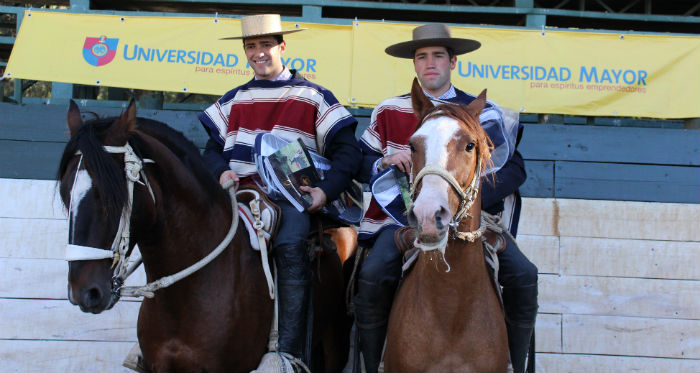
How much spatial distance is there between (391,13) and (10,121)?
4.40 meters

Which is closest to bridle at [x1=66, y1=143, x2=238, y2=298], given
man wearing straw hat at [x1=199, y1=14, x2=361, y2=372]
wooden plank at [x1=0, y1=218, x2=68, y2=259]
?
man wearing straw hat at [x1=199, y1=14, x2=361, y2=372]

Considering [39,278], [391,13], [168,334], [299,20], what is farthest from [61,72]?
[391,13]

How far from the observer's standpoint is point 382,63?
5895mm

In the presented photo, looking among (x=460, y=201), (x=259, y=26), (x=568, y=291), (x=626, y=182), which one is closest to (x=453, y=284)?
(x=460, y=201)

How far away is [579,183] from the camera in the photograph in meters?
5.84

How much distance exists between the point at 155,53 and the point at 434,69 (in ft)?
9.54

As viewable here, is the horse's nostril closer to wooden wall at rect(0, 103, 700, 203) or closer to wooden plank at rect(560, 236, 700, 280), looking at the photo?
wooden wall at rect(0, 103, 700, 203)

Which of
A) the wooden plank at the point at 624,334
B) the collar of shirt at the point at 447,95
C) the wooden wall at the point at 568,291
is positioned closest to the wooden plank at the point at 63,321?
the wooden wall at the point at 568,291

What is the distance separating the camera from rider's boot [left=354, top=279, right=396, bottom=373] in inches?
145

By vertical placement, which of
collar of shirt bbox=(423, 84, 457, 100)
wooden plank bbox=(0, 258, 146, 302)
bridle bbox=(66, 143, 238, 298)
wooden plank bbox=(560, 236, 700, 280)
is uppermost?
collar of shirt bbox=(423, 84, 457, 100)

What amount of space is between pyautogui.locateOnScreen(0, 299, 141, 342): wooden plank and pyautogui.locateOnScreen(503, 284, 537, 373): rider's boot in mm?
3206

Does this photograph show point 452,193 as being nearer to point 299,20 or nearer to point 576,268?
point 576,268

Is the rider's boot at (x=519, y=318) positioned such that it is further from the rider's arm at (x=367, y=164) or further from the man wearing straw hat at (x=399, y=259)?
the rider's arm at (x=367, y=164)

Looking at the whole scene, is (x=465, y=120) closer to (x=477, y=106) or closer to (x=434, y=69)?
(x=477, y=106)
